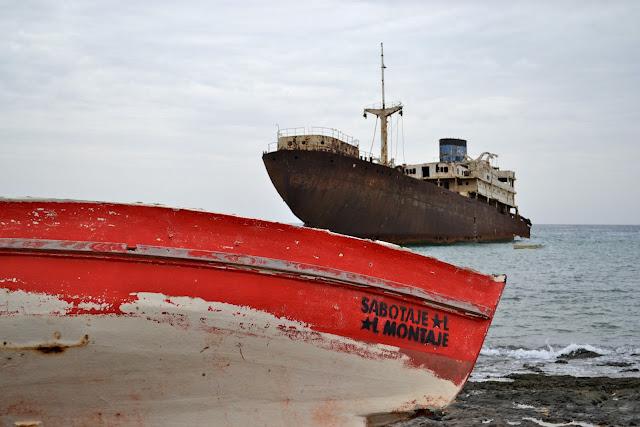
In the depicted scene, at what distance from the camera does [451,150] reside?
161ft

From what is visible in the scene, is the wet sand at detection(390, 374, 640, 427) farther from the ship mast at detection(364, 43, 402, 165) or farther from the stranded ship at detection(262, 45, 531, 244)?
the ship mast at detection(364, 43, 402, 165)

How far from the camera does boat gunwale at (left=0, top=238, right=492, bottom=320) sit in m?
3.02

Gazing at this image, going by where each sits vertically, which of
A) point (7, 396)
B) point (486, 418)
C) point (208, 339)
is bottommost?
point (486, 418)

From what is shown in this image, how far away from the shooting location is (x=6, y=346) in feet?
9.82

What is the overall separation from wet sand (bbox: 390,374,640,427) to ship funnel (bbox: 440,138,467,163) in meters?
43.7

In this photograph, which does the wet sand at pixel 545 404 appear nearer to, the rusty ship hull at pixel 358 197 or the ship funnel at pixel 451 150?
the rusty ship hull at pixel 358 197

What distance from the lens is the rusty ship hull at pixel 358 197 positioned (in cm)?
2750

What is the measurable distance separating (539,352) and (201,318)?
6199 mm

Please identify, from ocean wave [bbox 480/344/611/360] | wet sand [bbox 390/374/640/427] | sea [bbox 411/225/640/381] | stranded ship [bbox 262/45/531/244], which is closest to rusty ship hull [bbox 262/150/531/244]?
stranded ship [bbox 262/45/531/244]

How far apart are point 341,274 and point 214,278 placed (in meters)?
0.75

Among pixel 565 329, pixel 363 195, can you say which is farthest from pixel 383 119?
pixel 565 329

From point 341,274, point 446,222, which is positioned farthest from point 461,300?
point 446,222

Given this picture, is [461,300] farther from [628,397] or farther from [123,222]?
[628,397]

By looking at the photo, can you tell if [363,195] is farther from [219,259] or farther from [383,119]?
[219,259]
